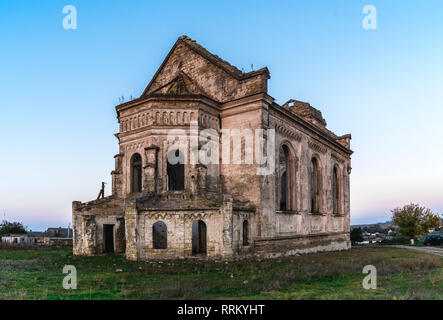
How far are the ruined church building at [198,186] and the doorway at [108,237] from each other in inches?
2.4

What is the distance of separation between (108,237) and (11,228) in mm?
30263

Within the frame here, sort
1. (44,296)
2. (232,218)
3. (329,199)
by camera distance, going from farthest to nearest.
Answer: (329,199)
(232,218)
(44,296)

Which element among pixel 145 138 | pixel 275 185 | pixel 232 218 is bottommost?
pixel 232 218

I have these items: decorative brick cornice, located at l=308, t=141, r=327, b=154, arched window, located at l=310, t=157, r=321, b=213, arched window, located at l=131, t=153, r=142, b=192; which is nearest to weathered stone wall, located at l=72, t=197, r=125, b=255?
arched window, located at l=131, t=153, r=142, b=192

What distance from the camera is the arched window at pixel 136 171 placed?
73.4ft

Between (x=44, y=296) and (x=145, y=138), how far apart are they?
43.5 feet

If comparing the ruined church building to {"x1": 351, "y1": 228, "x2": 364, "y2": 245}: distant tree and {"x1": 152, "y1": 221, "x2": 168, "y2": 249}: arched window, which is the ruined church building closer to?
{"x1": 152, "y1": 221, "x2": 168, "y2": 249}: arched window

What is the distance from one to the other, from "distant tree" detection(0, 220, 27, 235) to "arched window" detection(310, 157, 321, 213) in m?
37.3

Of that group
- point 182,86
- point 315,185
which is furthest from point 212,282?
point 315,185

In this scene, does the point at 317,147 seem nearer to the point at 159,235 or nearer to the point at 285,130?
the point at 285,130

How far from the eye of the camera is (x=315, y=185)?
29.8 m
